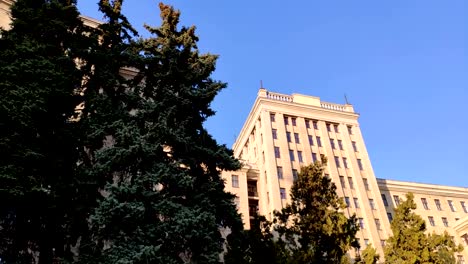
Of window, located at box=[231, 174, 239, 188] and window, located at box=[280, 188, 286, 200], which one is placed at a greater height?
window, located at box=[231, 174, 239, 188]

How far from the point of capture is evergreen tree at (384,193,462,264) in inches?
454

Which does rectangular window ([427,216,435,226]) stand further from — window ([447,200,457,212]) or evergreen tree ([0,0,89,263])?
evergreen tree ([0,0,89,263])

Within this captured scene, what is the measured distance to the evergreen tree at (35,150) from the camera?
10156mm

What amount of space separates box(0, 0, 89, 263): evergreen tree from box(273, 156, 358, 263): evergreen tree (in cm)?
619

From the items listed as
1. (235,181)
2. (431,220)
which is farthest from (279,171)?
(431,220)

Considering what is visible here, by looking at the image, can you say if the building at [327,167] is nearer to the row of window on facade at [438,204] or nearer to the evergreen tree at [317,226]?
the row of window on facade at [438,204]

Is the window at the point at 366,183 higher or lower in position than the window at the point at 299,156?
lower

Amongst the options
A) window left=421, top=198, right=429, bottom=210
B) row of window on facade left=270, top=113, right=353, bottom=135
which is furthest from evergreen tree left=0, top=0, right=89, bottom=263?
window left=421, top=198, right=429, bottom=210

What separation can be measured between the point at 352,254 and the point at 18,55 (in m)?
31.3

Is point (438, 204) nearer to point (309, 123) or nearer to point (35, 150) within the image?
point (309, 123)

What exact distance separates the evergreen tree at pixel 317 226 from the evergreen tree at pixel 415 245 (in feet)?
8.77

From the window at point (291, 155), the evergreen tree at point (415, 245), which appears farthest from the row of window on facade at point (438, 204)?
the evergreen tree at point (415, 245)

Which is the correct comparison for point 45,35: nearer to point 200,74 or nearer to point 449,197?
point 200,74

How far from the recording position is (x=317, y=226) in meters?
9.98
